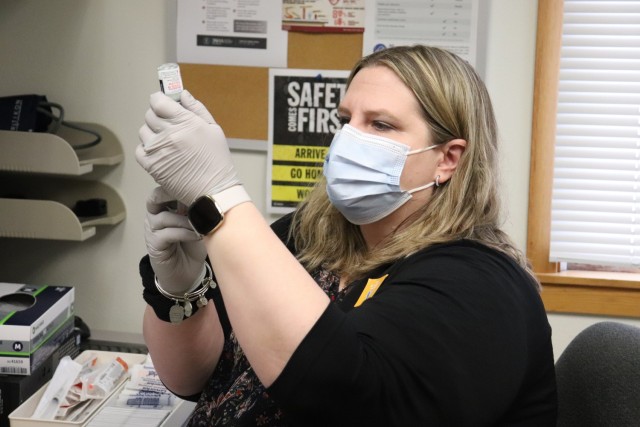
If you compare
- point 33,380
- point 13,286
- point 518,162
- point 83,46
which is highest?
point 83,46

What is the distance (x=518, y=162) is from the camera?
2059 millimetres

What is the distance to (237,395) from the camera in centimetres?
127

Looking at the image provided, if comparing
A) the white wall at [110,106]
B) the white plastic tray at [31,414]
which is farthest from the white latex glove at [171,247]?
the white wall at [110,106]

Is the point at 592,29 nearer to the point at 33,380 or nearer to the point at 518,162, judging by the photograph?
the point at 518,162

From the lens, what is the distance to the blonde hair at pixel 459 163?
1.23 meters

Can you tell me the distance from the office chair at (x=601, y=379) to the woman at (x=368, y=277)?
66mm

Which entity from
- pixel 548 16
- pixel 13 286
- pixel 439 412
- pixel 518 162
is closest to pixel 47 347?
pixel 13 286

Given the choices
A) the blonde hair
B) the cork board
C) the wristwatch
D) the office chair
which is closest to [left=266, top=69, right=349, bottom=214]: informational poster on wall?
the cork board

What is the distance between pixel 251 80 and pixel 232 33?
0.44 ft

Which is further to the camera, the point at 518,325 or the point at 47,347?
the point at 47,347

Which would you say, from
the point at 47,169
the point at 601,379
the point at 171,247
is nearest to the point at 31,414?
the point at 171,247

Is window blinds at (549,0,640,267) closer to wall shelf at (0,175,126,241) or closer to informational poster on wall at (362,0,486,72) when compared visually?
informational poster on wall at (362,0,486,72)

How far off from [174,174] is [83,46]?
4.35 feet

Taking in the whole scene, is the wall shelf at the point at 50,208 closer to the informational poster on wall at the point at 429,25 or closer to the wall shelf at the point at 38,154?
the wall shelf at the point at 38,154
